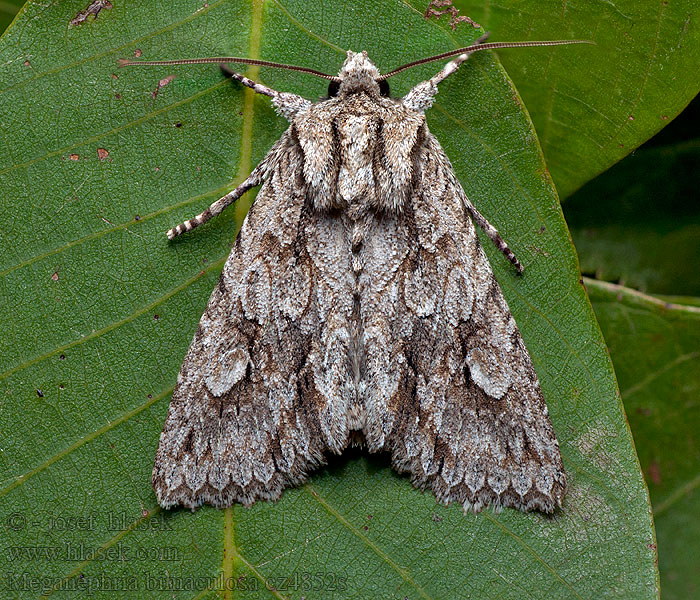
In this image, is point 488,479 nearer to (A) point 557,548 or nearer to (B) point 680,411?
(A) point 557,548

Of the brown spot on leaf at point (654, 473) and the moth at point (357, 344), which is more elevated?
the moth at point (357, 344)

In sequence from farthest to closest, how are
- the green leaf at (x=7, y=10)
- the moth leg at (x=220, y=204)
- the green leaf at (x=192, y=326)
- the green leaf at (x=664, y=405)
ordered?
the green leaf at (x=7, y=10) → the green leaf at (x=664, y=405) → the moth leg at (x=220, y=204) → the green leaf at (x=192, y=326)

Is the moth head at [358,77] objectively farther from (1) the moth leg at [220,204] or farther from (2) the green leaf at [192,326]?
(1) the moth leg at [220,204]

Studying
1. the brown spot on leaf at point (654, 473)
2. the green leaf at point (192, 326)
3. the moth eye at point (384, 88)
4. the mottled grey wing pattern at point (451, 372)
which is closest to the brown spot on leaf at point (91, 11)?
the green leaf at point (192, 326)

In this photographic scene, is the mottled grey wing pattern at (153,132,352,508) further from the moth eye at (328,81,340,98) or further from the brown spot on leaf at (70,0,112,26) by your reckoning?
the brown spot on leaf at (70,0,112,26)

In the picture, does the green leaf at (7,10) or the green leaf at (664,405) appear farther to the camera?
the green leaf at (7,10)

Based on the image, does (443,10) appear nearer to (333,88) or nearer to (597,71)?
(333,88)

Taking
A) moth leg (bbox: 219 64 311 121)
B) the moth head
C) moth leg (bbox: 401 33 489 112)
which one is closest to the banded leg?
moth leg (bbox: 219 64 311 121)
